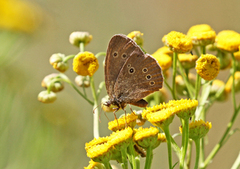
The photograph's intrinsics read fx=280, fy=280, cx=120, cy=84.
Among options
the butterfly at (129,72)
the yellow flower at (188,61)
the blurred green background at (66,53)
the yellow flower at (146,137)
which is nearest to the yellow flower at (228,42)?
the yellow flower at (188,61)

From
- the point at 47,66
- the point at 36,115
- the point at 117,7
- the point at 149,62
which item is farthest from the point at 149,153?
the point at 117,7

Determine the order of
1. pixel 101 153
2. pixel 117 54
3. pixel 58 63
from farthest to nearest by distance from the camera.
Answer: pixel 58 63 < pixel 117 54 < pixel 101 153

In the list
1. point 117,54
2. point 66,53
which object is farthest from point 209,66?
point 66,53

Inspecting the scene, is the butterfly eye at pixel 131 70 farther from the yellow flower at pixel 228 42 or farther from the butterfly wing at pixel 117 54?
the yellow flower at pixel 228 42

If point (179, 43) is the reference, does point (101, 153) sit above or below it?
below

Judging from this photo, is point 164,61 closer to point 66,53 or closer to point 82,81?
point 82,81

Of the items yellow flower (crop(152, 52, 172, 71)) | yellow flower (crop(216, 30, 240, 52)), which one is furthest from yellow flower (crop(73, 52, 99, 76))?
yellow flower (crop(216, 30, 240, 52))

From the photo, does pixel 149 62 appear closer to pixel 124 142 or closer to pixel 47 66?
pixel 124 142
